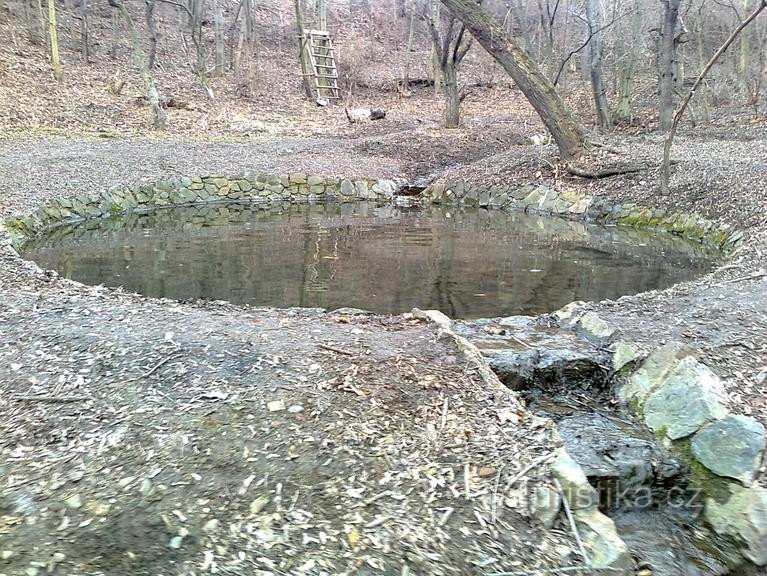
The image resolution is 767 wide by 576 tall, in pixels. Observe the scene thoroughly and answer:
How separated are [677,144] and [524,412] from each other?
485 inches

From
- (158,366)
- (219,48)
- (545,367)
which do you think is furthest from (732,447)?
(219,48)

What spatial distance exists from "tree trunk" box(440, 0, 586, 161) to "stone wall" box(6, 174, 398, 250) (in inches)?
132

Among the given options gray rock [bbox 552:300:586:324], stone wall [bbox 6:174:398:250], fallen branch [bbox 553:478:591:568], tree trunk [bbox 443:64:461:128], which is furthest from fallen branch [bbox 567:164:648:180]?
fallen branch [bbox 553:478:591:568]

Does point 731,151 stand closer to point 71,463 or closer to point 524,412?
point 524,412

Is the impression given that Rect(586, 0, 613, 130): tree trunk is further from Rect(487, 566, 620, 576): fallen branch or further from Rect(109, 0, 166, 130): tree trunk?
Rect(487, 566, 620, 576): fallen branch

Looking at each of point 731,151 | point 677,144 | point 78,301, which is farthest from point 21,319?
point 677,144

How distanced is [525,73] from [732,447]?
9.86 meters

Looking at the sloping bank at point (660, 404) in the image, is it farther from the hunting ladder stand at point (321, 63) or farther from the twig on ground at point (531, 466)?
the hunting ladder stand at point (321, 63)

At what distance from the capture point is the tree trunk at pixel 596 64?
47.1ft

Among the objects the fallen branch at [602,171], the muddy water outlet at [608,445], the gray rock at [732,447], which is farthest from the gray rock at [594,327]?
the fallen branch at [602,171]

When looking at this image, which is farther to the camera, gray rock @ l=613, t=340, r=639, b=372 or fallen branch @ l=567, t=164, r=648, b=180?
fallen branch @ l=567, t=164, r=648, b=180

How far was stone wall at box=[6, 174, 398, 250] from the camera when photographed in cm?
1118

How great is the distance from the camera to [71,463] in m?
2.95

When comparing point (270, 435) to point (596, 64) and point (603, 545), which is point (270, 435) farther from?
point (596, 64)
